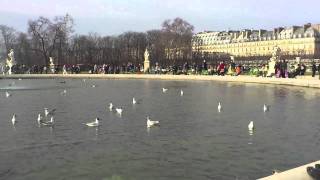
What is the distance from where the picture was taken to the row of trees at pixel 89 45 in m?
86.9

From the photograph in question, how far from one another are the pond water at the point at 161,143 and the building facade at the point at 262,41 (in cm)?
9680

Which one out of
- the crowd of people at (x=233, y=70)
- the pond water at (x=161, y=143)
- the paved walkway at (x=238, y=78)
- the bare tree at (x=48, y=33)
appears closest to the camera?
the pond water at (x=161, y=143)

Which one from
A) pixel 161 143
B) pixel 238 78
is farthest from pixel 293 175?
pixel 238 78

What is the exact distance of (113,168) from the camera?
11555 mm

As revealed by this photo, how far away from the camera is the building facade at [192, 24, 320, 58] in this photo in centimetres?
14050

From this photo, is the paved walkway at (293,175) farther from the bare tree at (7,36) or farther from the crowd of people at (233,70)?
the bare tree at (7,36)

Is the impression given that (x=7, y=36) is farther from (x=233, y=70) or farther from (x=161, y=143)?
(x=161, y=143)

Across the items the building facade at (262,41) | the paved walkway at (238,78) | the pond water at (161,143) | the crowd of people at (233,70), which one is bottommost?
the pond water at (161,143)

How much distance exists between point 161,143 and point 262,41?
477 ft

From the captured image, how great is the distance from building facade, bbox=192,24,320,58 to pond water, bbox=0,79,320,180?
3811 inches

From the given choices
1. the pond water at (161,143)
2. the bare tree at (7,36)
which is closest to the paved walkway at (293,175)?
the pond water at (161,143)

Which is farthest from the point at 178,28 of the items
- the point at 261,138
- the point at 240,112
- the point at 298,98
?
the point at 261,138

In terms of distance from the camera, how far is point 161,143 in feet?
46.6

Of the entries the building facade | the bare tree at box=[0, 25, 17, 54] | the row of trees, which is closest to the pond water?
the row of trees
